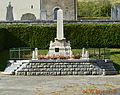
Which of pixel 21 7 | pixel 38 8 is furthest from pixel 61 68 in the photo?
pixel 21 7

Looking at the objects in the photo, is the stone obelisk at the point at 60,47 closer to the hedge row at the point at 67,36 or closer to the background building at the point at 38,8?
the hedge row at the point at 67,36

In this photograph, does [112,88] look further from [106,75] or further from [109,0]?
[109,0]

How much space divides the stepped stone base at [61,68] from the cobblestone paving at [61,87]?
2037 millimetres

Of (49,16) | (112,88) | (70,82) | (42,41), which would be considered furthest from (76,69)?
(49,16)

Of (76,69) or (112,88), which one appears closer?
(112,88)

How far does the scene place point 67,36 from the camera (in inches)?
1415

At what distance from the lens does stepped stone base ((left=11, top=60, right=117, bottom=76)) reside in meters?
26.5

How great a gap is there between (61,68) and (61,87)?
22.2ft

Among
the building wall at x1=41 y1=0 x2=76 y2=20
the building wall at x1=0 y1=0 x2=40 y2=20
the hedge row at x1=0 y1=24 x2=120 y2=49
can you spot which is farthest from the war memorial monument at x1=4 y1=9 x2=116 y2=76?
the building wall at x1=0 y1=0 x2=40 y2=20

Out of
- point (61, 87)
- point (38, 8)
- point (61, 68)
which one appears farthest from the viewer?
point (38, 8)

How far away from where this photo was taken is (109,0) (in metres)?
89.9

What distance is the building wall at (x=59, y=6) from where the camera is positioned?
54.6 meters

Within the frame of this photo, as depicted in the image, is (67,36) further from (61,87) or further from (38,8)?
(38,8)

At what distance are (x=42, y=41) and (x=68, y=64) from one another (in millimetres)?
9448
